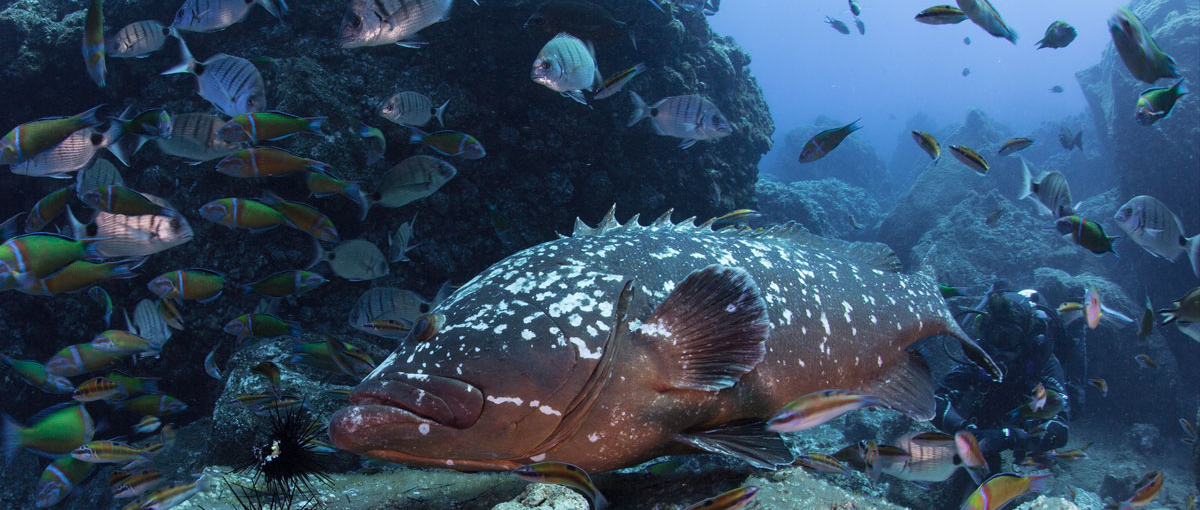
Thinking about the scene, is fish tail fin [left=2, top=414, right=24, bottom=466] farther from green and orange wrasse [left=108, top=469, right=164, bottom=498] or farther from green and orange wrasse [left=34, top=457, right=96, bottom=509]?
green and orange wrasse [left=108, top=469, right=164, bottom=498]

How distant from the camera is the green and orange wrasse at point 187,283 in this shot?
13.8 ft

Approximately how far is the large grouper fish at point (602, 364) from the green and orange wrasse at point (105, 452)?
2768 millimetres

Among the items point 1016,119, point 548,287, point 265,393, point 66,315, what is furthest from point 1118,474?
point 1016,119

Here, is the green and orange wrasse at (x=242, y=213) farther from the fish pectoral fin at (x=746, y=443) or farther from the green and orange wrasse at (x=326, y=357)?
the fish pectoral fin at (x=746, y=443)

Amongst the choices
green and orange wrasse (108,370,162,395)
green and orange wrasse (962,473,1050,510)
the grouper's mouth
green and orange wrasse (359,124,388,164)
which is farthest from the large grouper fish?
green and orange wrasse (108,370,162,395)

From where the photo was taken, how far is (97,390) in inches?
158

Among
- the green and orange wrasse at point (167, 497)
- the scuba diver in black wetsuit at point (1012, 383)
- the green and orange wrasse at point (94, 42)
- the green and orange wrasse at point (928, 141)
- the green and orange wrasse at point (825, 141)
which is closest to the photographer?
the green and orange wrasse at point (167, 497)

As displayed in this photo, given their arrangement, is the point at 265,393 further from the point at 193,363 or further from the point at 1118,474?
the point at 1118,474

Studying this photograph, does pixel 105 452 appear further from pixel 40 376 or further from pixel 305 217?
pixel 305 217

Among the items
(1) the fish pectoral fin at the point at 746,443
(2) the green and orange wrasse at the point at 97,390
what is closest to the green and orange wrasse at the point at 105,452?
(2) the green and orange wrasse at the point at 97,390

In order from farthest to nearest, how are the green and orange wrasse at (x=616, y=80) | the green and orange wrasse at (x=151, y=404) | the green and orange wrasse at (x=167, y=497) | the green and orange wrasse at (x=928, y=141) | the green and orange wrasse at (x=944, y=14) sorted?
1. the green and orange wrasse at (x=928, y=141)
2. the green and orange wrasse at (x=616, y=80)
3. the green and orange wrasse at (x=944, y=14)
4. the green and orange wrasse at (x=151, y=404)
5. the green and orange wrasse at (x=167, y=497)

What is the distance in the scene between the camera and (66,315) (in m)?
6.05

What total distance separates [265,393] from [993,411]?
7.99 metres

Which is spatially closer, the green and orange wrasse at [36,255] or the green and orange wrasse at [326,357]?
the green and orange wrasse at [36,255]
